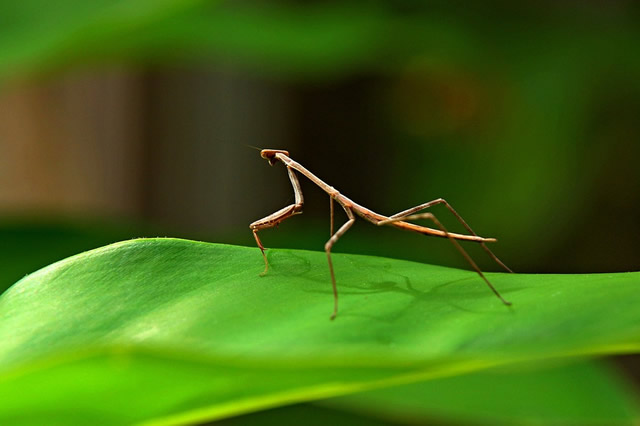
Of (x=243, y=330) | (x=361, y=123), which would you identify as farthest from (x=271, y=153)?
(x=361, y=123)

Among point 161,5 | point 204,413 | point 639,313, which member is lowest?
point 204,413

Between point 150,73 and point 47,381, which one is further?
point 150,73

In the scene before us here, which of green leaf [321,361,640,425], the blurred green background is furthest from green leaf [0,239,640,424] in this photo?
the blurred green background

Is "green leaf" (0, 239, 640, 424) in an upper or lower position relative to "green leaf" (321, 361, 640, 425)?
upper

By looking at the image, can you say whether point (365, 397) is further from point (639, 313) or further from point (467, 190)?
point (467, 190)

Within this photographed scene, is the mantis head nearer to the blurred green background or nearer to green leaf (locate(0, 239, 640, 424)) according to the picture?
the blurred green background

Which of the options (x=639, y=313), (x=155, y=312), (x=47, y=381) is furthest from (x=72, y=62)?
(x=639, y=313)

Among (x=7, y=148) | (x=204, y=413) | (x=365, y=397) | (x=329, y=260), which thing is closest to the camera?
(x=204, y=413)
